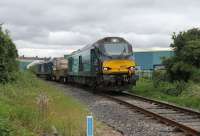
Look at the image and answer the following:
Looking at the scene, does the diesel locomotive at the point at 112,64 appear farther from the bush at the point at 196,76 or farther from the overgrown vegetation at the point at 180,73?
the bush at the point at 196,76

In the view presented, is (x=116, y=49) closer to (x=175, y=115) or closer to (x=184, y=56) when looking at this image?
(x=184, y=56)

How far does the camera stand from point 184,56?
30.7 meters

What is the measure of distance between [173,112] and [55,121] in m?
6.49

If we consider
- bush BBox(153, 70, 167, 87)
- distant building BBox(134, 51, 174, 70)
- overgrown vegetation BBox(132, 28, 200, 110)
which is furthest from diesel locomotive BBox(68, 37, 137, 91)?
distant building BBox(134, 51, 174, 70)

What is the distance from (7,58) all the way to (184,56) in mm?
11104

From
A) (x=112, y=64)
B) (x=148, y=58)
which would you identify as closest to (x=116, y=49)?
(x=112, y=64)

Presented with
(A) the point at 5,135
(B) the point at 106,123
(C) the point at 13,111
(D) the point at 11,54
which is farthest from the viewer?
(D) the point at 11,54

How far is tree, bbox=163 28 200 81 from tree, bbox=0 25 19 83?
1001cm

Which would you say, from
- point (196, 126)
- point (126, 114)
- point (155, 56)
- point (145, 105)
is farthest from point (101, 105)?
point (155, 56)

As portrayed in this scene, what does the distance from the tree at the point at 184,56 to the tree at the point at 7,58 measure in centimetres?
1001

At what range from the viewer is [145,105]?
854 inches

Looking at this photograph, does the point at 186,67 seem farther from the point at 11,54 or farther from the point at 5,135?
the point at 5,135

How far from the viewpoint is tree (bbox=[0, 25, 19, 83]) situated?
25.3 metres

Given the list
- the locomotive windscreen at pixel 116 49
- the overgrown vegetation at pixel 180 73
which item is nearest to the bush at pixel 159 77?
the overgrown vegetation at pixel 180 73
